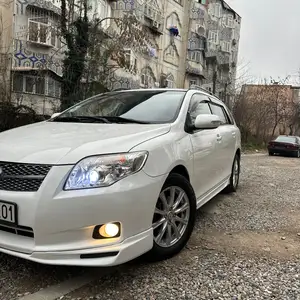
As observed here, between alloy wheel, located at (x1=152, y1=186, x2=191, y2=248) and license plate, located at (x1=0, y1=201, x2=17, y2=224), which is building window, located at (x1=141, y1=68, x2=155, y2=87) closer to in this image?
alloy wheel, located at (x1=152, y1=186, x2=191, y2=248)

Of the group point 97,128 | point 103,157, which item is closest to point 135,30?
point 97,128

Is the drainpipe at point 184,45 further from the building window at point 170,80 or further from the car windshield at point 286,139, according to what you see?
the car windshield at point 286,139

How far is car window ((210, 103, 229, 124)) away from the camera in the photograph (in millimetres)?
4974

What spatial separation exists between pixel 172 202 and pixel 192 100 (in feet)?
4.75

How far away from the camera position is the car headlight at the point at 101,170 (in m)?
2.39

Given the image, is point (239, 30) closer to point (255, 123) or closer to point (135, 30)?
point (255, 123)

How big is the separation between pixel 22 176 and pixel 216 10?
1547 inches

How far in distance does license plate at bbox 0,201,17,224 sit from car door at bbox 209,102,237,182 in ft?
8.88

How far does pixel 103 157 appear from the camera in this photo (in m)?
2.49

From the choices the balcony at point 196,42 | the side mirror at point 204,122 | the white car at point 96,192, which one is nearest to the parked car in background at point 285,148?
the balcony at point 196,42

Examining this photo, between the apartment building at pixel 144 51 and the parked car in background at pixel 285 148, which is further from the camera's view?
the parked car in background at pixel 285 148

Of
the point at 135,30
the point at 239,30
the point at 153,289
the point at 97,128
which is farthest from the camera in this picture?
the point at 239,30

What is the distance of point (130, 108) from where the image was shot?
3.84m

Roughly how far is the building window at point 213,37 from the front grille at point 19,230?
122 feet
